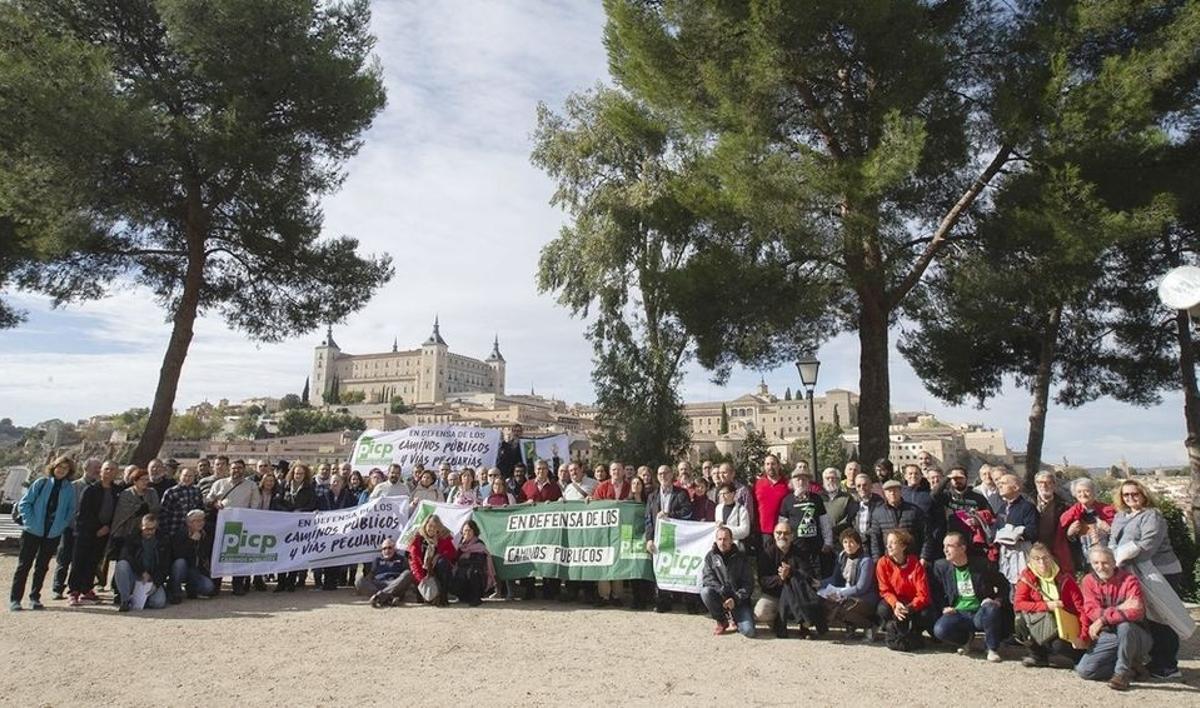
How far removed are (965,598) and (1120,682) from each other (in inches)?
49.5

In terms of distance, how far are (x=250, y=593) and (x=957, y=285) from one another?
1190 centimetres

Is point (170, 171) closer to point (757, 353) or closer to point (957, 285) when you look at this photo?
point (757, 353)

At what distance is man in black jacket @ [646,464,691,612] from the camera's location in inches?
337

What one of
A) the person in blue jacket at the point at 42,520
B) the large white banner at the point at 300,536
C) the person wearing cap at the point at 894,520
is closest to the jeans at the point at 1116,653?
the person wearing cap at the point at 894,520

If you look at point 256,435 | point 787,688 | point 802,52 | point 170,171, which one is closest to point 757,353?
point 802,52

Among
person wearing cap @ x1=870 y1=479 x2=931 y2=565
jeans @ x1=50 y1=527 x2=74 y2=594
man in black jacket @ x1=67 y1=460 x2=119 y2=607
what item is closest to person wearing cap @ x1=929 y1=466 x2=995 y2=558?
person wearing cap @ x1=870 y1=479 x2=931 y2=565

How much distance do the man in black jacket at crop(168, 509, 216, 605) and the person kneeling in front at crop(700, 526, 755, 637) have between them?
6.03 m

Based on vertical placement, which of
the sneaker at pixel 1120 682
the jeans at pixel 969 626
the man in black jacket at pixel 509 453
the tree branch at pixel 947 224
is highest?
the tree branch at pixel 947 224

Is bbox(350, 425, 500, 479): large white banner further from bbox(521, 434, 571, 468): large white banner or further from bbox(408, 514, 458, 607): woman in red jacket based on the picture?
bbox(408, 514, 458, 607): woman in red jacket

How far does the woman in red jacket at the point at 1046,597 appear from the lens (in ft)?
19.8

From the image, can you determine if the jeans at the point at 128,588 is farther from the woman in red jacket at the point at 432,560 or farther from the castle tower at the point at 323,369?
the castle tower at the point at 323,369

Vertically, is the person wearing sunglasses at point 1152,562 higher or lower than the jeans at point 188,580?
higher

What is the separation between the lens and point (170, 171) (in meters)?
14.5

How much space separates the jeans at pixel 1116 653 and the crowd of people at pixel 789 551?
11 mm
